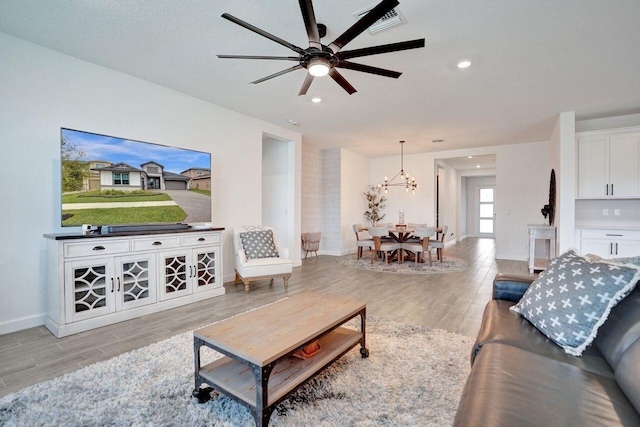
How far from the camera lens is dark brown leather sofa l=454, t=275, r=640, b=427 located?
1039 millimetres

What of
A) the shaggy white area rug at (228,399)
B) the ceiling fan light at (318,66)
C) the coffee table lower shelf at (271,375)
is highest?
the ceiling fan light at (318,66)

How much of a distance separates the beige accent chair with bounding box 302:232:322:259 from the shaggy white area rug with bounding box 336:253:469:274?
66cm

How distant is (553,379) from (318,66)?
243 centimetres

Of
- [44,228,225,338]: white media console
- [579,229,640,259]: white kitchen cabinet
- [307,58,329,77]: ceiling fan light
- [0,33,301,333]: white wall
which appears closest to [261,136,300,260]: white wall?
[44,228,225,338]: white media console

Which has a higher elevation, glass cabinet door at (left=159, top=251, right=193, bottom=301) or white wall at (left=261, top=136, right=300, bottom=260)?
white wall at (left=261, top=136, right=300, bottom=260)

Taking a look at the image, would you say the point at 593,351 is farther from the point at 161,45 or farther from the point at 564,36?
the point at 161,45

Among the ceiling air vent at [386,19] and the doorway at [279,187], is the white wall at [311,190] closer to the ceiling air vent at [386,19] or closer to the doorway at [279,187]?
the doorway at [279,187]

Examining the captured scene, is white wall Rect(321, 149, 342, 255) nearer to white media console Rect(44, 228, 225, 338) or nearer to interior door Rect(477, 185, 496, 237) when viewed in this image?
white media console Rect(44, 228, 225, 338)

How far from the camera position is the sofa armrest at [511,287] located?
7.39ft

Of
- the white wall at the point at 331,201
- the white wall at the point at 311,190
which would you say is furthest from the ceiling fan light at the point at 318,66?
the white wall at the point at 331,201

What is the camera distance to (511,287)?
90.4 inches

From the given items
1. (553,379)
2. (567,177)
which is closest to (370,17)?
(553,379)

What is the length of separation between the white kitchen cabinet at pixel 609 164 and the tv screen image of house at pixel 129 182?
6.13 meters

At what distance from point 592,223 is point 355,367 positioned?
5.53 meters
